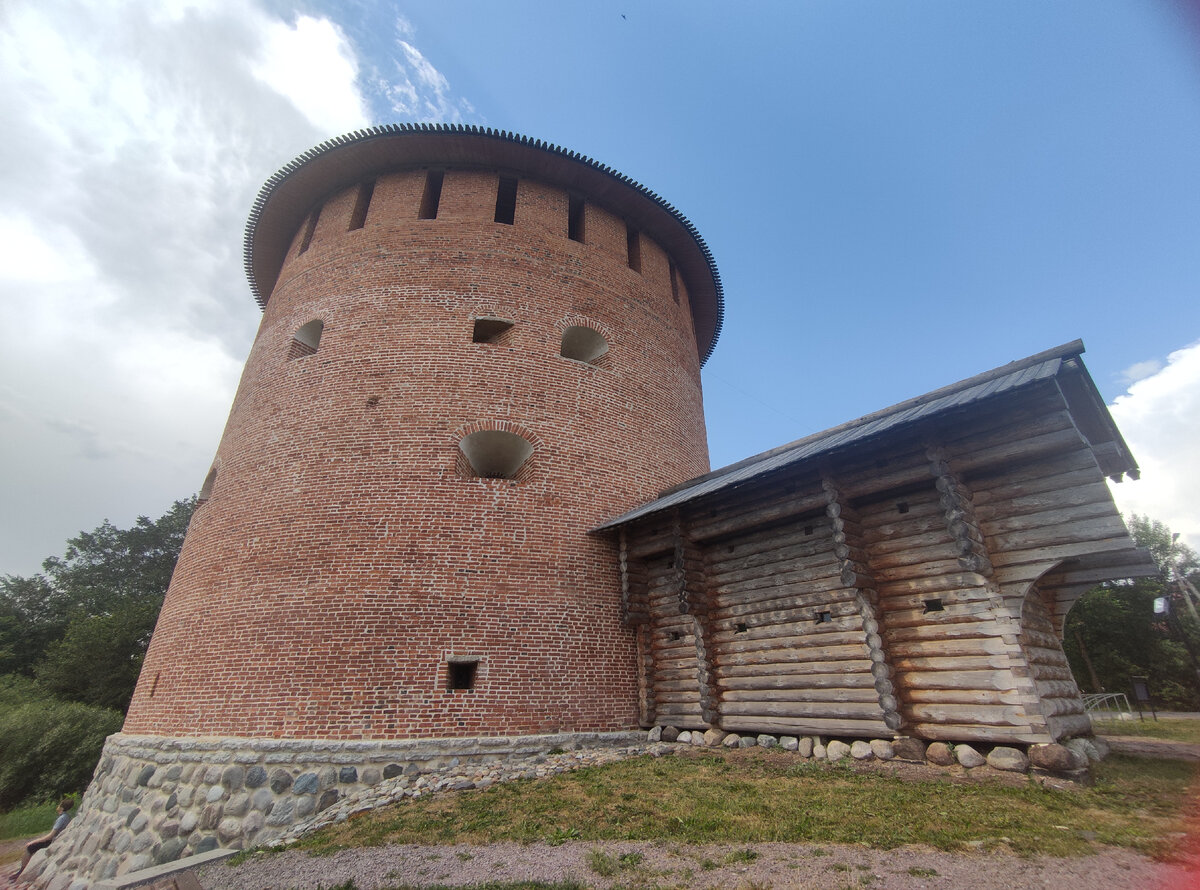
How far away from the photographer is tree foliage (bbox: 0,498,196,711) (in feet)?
70.4

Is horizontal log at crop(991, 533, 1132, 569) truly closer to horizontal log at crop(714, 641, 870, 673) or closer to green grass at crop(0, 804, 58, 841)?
horizontal log at crop(714, 641, 870, 673)

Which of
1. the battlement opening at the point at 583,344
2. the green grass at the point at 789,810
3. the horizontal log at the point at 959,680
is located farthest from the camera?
the battlement opening at the point at 583,344

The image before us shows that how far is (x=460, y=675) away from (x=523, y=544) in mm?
1951

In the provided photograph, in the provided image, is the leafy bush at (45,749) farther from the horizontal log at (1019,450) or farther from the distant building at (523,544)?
the horizontal log at (1019,450)

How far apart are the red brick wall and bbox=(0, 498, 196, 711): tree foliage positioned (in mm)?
16310

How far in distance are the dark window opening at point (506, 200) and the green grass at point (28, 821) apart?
17.4 meters

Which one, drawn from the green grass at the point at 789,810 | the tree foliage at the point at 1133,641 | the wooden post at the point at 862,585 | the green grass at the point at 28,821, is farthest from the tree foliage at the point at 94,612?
the tree foliage at the point at 1133,641

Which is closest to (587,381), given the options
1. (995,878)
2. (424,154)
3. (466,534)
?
(466,534)

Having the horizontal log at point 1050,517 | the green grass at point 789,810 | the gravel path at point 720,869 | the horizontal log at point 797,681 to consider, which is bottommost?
the gravel path at point 720,869

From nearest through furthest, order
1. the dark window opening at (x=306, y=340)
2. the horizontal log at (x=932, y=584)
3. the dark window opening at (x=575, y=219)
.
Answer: the horizontal log at (x=932, y=584)
the dark window opening at (x=306, y=340)
the dark window opening at (x=575, y=219)

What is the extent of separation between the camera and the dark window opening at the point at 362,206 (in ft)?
39.8

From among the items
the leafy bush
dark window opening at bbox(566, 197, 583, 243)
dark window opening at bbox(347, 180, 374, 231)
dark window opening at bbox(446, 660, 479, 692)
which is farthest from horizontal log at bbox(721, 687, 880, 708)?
the leafy bush

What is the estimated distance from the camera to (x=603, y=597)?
30.3 ft

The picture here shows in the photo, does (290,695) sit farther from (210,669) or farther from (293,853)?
(293,853)
